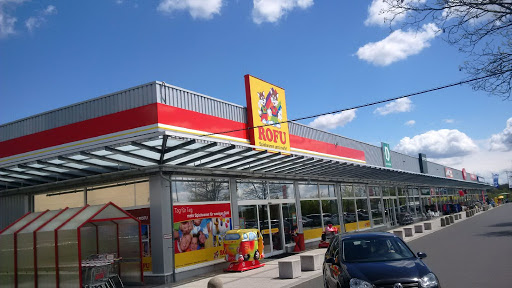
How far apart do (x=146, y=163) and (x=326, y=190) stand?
580 inches

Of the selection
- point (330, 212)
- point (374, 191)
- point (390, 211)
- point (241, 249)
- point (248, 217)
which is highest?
point (374, 191)

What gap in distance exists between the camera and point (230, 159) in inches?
568

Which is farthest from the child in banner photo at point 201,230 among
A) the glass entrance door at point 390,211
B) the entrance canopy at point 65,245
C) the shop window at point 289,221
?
the glass entrance door at point 390,211

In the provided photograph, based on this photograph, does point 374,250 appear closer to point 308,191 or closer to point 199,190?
point 199,190

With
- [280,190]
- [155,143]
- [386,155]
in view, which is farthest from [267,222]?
[386,155]

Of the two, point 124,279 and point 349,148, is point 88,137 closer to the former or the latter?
point 124,279

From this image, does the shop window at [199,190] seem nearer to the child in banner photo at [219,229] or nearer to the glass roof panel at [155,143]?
the child in banner photo at [219,229]

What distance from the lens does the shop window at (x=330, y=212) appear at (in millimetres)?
24542

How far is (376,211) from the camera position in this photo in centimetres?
3284

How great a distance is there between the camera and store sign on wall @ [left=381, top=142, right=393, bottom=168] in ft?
98.6

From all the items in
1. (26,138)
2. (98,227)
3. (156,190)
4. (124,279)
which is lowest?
(124,279)

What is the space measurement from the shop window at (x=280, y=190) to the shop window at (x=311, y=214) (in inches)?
49.3

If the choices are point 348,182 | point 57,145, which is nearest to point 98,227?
point 57,145

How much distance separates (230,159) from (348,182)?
15904mm
